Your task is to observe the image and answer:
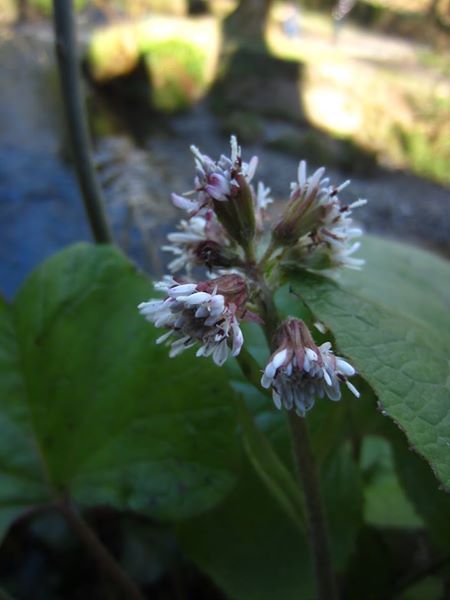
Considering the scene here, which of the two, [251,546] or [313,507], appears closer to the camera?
[313,507]

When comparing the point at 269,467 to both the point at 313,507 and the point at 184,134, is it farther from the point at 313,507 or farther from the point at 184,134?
the point at 184,134

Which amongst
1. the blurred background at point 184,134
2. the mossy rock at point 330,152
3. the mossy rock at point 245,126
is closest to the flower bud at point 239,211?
the blurred background at point 184,134

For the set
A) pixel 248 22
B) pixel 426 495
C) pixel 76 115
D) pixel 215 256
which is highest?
pixel 248 22

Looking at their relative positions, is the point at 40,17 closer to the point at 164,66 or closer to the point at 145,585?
the point at 164,66

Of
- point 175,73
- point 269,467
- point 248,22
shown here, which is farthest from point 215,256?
point 248,22

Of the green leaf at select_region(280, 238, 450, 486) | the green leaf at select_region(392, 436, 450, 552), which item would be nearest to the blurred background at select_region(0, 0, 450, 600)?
the green leaf at select_region(392, 436, 450, 552)

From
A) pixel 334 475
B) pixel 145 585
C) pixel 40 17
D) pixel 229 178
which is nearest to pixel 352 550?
pixel 334 475
